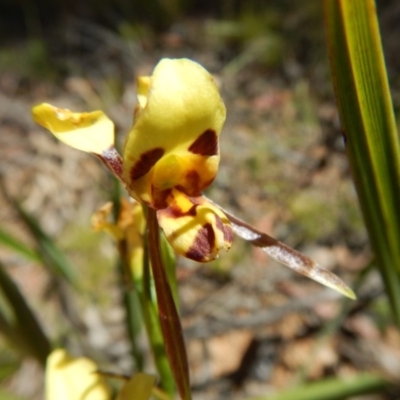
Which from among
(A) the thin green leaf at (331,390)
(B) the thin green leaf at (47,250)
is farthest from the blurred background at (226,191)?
(A) the thin green leaf at (331,390)

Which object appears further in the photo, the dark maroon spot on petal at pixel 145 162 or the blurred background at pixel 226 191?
Result: the blurred background at pixel 226 191

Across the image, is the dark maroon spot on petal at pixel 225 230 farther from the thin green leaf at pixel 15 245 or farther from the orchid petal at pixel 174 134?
the thin green leaf at pixel 15 245

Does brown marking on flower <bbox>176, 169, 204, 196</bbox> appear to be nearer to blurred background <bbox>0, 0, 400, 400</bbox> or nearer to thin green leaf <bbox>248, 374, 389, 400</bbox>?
blurred background <bbox>0, 0, 400, 400</bbox>

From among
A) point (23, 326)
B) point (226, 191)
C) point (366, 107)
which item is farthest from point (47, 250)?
A: point (226, 191)

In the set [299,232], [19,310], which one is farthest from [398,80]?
[19,310]

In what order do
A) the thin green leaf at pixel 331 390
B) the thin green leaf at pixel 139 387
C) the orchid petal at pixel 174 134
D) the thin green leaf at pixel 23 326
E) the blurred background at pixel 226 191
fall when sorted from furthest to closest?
the blurred background at pixel 226 191 < the thin green leaf at pixel 331 390 < the thin green leaf at pixel 23 326 < the thin green leaf at pixel 139 387 < the orchid petal at pixel 174 134

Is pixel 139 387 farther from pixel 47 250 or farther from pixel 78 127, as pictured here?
pixel 47 250
